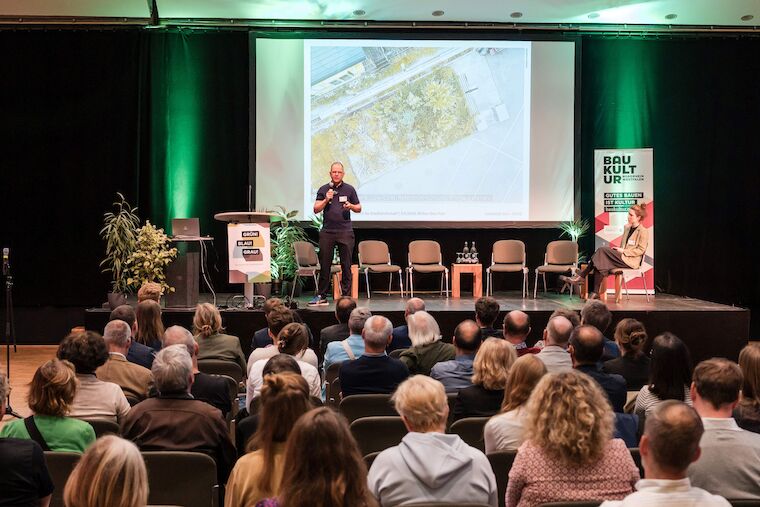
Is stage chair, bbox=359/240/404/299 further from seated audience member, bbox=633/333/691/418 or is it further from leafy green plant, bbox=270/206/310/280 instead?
seated audience member, bbox=633/333/691/418

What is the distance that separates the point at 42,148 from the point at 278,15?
361cm

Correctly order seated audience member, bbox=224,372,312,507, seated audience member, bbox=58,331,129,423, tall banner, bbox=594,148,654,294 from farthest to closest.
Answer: tall banner, bbox=594,148,654,294
seated audience member, bbox=58,331,129,423
seated audience member, bbox=224,372,312,507

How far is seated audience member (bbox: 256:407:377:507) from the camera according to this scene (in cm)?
188

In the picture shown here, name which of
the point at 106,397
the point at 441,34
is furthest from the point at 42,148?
the point at 106,397

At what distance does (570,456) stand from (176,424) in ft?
4.85

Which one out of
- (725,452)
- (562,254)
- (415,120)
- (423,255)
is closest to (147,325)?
(725,452)

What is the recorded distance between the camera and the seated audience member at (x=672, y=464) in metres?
1.98

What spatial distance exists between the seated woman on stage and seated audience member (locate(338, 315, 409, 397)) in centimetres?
580

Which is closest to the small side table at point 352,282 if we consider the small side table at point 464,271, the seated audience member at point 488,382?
the small side table at point 464,271

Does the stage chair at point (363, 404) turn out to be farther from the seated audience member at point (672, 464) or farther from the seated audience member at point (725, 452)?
the seated audience member at point (672, 464)

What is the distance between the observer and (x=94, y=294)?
34.5ft

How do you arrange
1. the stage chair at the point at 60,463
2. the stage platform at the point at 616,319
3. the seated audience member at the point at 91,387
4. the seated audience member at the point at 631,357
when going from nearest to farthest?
1. the stage chair at the point at 60,463
2. the seated audience member at the point at 91,387
3. the seated audience member at the point at 631,357
4. the stage platform at the point at 616,319

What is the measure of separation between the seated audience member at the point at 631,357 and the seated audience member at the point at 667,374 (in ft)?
3.55

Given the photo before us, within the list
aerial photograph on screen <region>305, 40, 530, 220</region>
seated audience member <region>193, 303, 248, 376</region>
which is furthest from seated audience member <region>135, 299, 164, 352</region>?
aerial photograph on screen <region>305, 40, 530, 220</region>
